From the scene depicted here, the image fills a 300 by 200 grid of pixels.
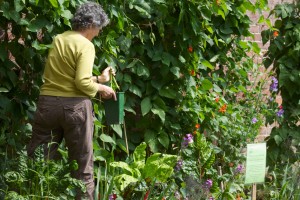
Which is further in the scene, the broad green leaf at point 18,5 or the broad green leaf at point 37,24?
the broad green leaf at point 37,24

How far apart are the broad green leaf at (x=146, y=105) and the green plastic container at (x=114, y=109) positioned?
2.18 feet

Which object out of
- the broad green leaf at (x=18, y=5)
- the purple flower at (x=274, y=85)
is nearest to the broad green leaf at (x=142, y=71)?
the broad green leaf at (x=18, y=5)

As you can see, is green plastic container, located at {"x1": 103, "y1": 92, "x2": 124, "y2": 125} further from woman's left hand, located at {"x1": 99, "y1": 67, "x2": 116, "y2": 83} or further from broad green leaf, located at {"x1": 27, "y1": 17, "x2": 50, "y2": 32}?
broad green leaf, located at {"x1": 27, "y1": 17, "x2": 50, "y2": 32}

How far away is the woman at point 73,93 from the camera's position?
17.4 ft

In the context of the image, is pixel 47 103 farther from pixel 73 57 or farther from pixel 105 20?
pixel 105 20

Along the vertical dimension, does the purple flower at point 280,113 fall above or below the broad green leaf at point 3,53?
below

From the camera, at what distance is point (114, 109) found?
5.78m

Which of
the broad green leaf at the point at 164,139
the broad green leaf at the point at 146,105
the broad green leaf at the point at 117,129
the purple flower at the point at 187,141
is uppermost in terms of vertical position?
the broad green leaf at the point at 146,105

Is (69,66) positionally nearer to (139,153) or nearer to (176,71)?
(139,153)

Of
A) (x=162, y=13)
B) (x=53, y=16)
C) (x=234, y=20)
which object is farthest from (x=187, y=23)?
(x=53, y=16)

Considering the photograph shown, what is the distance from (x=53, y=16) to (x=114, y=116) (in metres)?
0.89

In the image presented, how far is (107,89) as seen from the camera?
18.2ft

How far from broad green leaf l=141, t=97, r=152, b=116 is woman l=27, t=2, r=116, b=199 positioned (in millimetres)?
1045

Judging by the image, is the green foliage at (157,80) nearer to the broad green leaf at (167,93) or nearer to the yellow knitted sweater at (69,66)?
the broad green leaf at (167,93)
